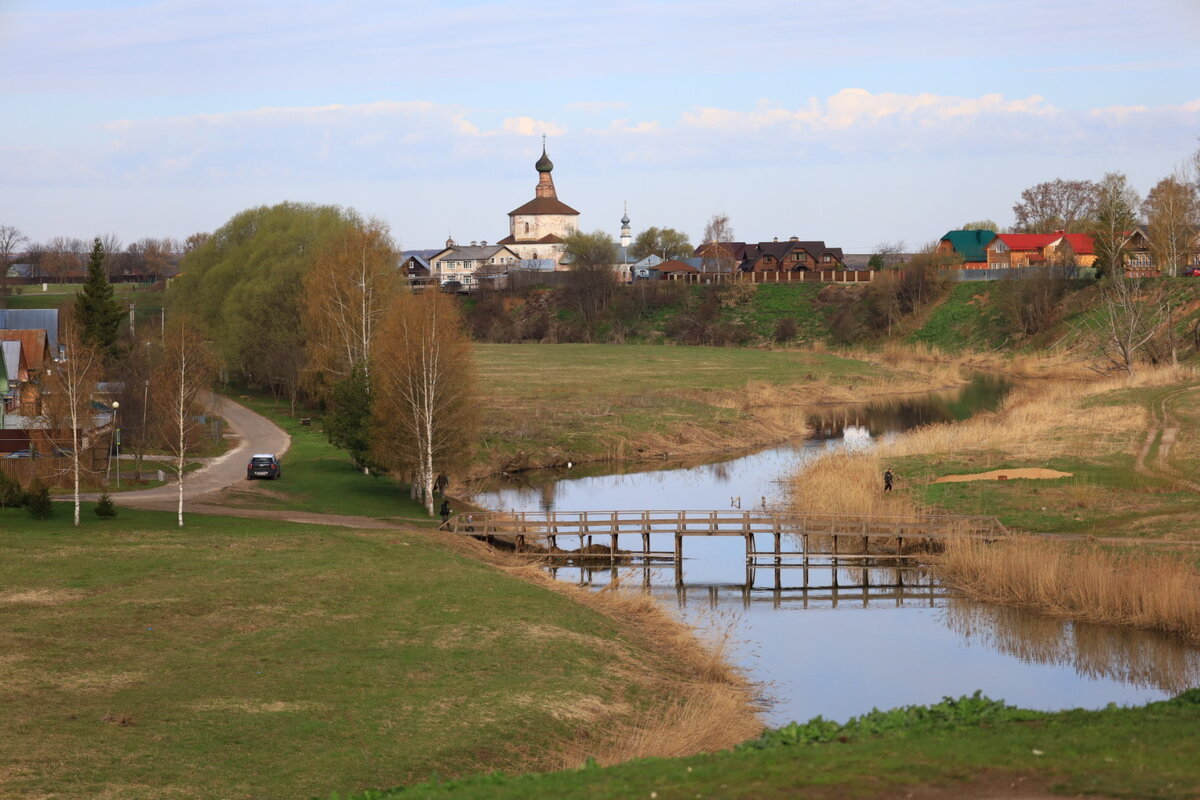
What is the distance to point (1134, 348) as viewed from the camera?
311 feet

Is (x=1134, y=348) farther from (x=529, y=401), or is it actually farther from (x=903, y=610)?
(x=903, y=610)

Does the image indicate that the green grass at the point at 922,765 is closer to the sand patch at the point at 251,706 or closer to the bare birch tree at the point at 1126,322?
the sand patch at the point at 251,706

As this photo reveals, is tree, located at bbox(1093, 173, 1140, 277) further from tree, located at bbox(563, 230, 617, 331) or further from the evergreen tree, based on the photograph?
the evergreen tree

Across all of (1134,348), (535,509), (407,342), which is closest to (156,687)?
(407,342)

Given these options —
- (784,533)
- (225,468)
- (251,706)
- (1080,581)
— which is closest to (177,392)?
(225,468)

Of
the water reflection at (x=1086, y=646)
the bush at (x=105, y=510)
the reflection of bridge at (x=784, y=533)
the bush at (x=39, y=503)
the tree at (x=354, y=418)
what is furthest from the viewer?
the tree at (x=354, y=418)

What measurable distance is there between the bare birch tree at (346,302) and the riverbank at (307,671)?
83.7ft

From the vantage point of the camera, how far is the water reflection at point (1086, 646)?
31828mm

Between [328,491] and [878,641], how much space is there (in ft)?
85.2

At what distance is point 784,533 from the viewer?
151 ft

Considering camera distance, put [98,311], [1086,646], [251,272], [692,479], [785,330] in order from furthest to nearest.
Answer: [785,330]
[251,272]
[98,311]
[692,479]
[1086,646]

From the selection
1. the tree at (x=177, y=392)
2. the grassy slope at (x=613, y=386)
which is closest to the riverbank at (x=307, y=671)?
the tree at (x=177, y=392)

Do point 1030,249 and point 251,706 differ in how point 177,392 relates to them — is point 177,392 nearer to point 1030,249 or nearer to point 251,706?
point 251,706

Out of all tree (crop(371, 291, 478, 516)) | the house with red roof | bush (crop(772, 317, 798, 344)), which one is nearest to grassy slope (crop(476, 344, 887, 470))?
bush (crop(772, 317, 798, 344))
